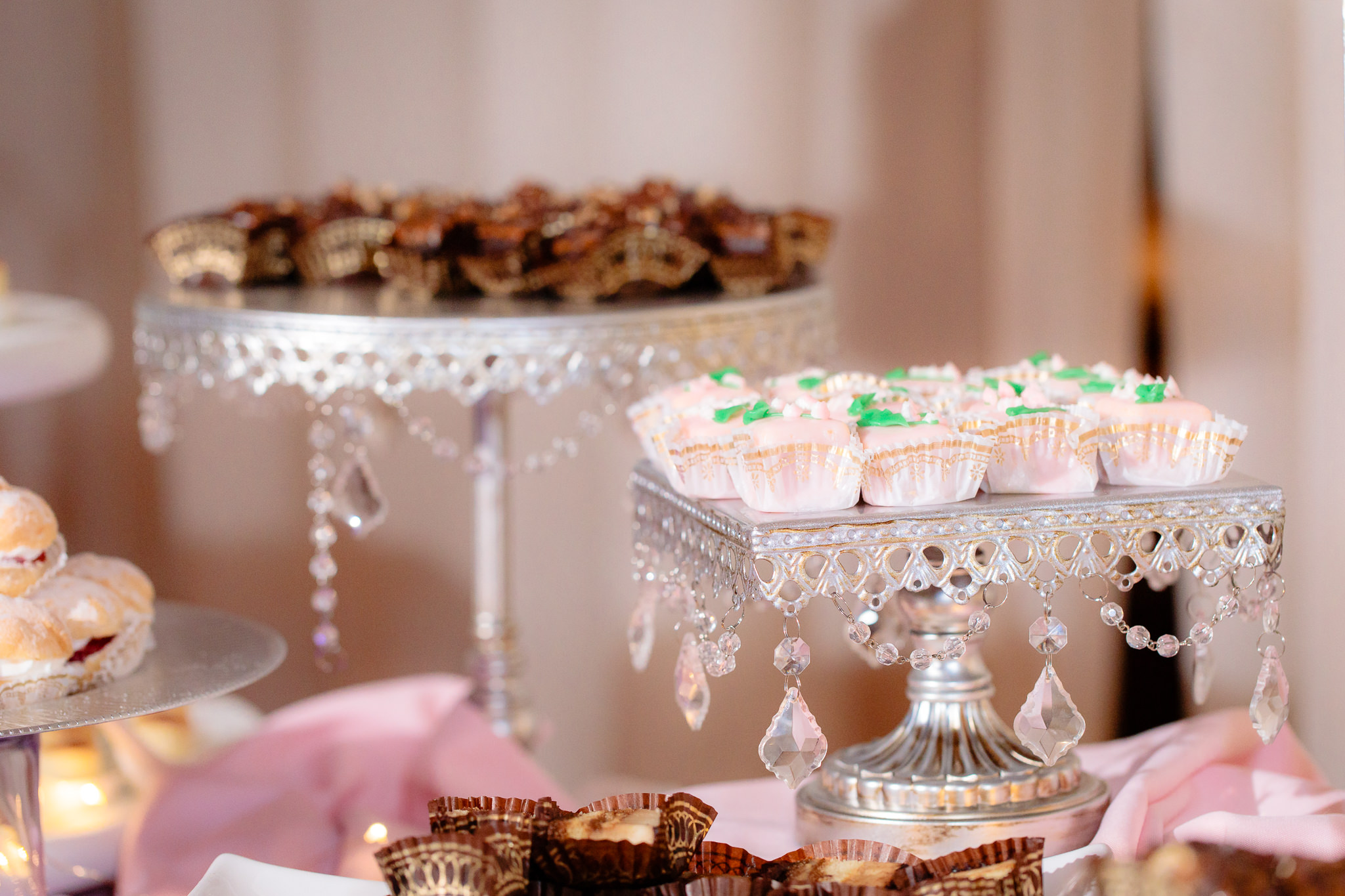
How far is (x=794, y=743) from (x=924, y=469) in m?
0.17

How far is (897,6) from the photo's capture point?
76.0 inches

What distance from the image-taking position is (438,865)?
0.72 meters

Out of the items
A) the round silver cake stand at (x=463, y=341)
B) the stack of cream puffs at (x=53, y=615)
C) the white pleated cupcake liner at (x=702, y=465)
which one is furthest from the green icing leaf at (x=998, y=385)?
the stack of cream puffs at (x=53, y=615)

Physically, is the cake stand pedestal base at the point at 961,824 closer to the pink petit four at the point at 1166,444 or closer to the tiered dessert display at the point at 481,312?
the pink petit four at the point at 1166,444

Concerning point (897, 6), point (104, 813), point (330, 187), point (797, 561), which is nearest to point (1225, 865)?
point (797, 561)

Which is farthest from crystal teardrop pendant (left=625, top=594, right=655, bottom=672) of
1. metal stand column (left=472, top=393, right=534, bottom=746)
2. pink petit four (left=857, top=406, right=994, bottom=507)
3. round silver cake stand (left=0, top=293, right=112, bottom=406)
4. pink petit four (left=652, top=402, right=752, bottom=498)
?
round silver cake stand (left=0, top=293, right=112, bottom=406)

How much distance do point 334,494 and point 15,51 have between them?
3.44 ft

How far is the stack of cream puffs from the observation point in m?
0.90

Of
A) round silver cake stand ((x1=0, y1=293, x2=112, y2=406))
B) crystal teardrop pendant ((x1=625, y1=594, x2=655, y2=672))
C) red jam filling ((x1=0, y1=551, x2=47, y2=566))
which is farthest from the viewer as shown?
round silver cake stand ((x1=0, y1=293, x2=112, y2=406))

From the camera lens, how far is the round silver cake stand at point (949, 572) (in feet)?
2.75

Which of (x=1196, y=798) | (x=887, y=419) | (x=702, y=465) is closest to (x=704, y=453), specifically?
(x=702, y=465)

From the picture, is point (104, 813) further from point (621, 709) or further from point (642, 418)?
point (621, 709)

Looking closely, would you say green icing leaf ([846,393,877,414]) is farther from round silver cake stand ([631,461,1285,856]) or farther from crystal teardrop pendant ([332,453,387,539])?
crystal teardrop pendant ([332,453,387,539])

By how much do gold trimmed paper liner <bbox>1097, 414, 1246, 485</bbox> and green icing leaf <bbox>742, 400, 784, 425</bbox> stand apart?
20cm
